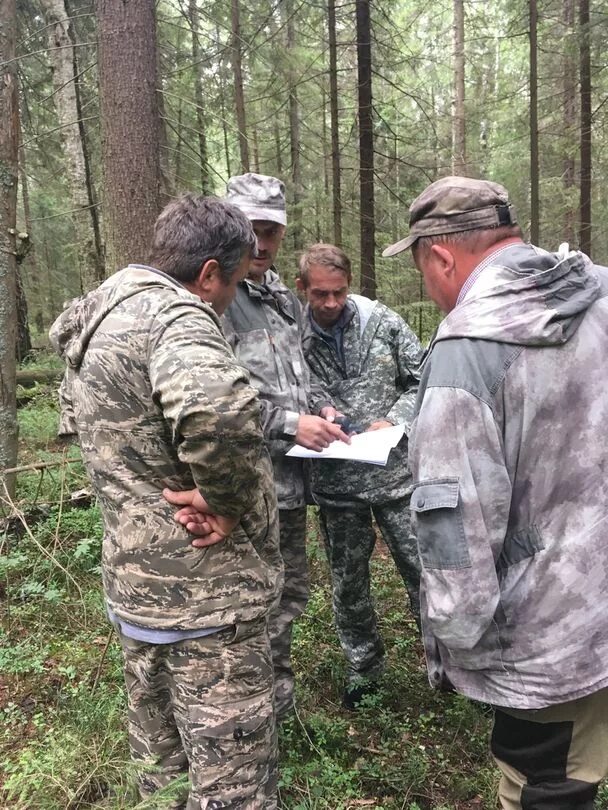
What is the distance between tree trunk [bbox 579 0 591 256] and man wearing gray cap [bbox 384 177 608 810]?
982 centimetres

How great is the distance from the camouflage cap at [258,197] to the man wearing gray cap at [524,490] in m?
1.18

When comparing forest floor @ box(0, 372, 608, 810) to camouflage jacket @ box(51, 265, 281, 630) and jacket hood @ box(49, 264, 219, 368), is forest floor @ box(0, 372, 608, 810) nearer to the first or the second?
camouflage jacket @ box(51, 265, 281, 630)

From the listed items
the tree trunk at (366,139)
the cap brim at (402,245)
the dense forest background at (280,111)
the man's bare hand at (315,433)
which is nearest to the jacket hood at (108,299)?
the cap brim at (402,245)

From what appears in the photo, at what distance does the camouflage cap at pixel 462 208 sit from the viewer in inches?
Answer: 64.7

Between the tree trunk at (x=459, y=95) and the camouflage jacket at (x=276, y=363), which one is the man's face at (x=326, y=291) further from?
the tree trunk at (x=459, y=95)

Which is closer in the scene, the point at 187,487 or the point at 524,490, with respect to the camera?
the point at 524,490

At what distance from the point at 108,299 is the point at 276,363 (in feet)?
3.43

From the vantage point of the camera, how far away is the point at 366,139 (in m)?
7.71

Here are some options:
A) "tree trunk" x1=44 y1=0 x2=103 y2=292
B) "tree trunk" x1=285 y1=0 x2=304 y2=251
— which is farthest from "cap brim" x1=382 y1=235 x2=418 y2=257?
"tree trunk" x1=285 y1=0 x2=304 y2=251

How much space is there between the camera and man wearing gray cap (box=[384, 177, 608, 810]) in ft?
4.93

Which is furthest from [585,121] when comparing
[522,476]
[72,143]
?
[522,476]

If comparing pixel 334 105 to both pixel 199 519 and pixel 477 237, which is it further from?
pixel 199 519

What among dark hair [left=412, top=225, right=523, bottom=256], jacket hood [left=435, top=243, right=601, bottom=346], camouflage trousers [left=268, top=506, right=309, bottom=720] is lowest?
camouflage trousers [left=268, top=506, right=309, bottom=720]

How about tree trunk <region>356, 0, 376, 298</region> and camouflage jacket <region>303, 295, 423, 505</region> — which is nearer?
camouflage jacket <region>303, 295, 423, 505</region>
